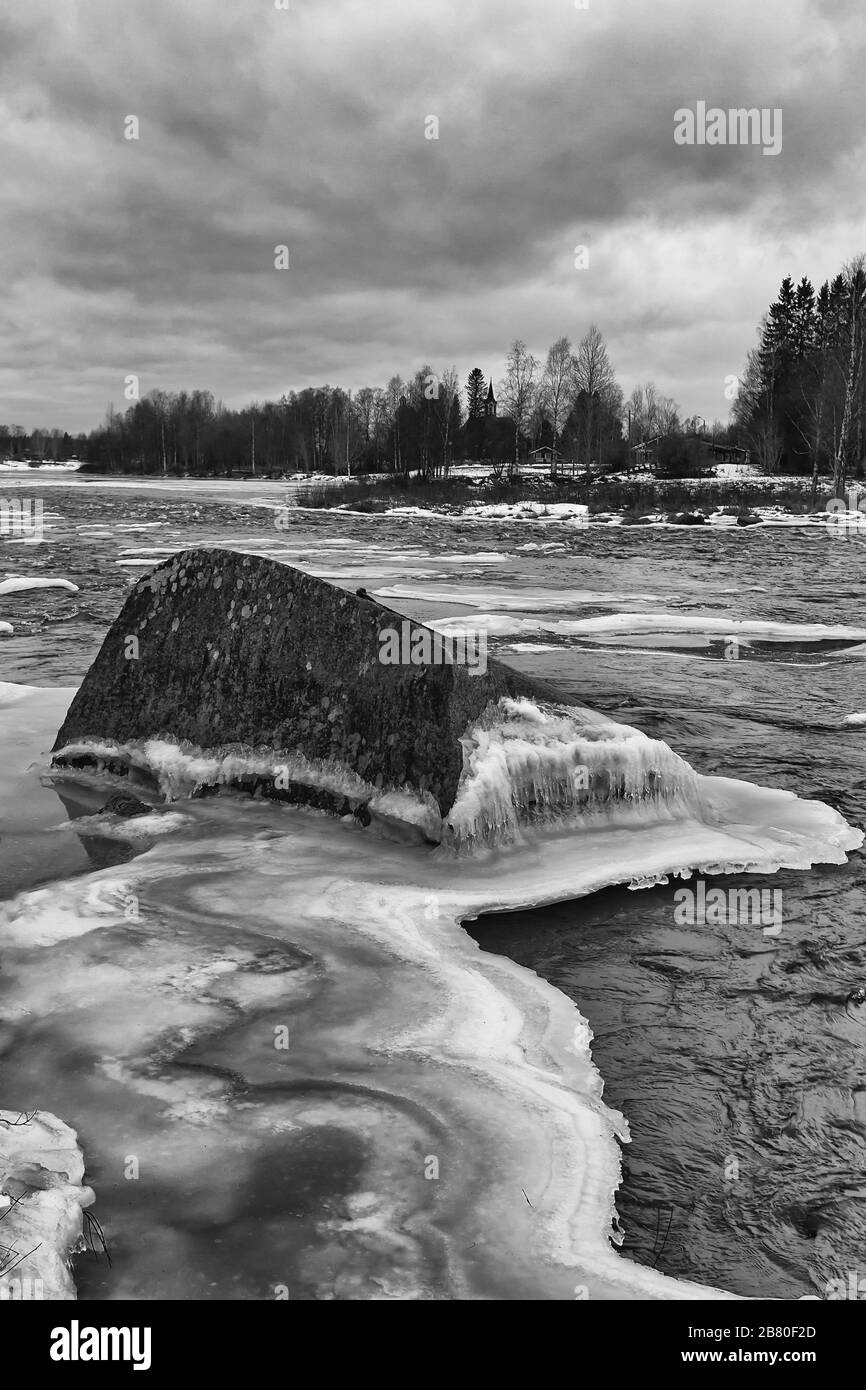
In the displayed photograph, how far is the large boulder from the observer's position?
4.70 meters

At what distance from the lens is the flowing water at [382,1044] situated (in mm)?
2256

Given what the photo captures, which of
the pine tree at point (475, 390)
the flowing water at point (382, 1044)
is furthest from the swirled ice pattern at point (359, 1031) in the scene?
the pine tree at point (475, 390)

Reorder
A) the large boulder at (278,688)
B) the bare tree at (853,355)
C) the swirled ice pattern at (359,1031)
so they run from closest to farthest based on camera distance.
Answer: the swirled ice pattern at (359,1031)
the large boulder at (278,688)
the bare tree at (853,355)

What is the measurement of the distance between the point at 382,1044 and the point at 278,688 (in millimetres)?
2477

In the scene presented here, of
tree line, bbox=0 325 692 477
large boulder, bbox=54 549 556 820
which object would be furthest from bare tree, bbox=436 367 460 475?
large boulder, bbox=54 549 556 820

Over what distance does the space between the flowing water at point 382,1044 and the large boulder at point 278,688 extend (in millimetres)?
312

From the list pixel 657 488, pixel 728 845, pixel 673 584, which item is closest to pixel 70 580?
pixel 673 584

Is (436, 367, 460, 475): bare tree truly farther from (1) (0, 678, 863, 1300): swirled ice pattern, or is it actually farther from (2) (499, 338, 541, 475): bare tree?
(1) (0, 678, 863, 1300): swirled ice pattern

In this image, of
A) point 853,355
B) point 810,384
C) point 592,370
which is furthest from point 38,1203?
point 592,370

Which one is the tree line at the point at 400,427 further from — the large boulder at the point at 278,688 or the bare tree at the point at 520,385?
the large boulder at the point at 278,688

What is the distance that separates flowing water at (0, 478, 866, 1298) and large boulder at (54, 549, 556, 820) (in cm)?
31

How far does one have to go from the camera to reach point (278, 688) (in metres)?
5.18

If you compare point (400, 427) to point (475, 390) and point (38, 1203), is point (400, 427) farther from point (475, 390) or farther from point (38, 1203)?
point (38, 1203)
